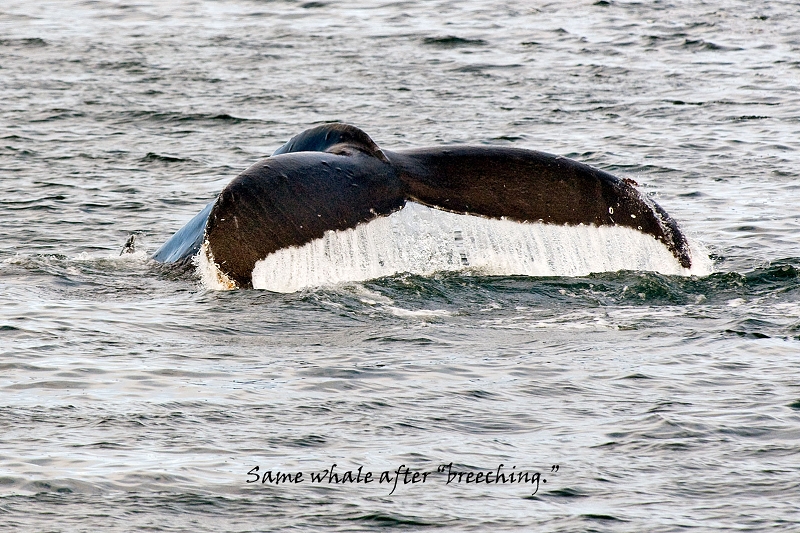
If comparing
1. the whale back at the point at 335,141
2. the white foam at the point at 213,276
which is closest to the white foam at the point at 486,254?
the white foam at the point at 213,276

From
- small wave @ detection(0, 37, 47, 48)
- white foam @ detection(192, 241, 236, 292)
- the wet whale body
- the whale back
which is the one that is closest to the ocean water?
white foam @ detection(192, 241, 236, 292)

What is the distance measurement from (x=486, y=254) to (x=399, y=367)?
4.26ft

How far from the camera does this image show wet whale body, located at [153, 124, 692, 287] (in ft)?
22.9

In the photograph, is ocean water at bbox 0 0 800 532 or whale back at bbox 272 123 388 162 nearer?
ocean water at bbox 0 0 800 532

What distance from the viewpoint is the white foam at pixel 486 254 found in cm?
721

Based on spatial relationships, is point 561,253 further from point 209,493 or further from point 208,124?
point 208,124

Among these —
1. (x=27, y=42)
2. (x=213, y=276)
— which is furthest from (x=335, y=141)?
(x=27, y=42)

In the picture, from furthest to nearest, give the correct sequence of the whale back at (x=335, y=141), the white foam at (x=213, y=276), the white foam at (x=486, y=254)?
the whale back at (x=335, y=141) < the white foam at (x=486, y=254) < the white foam at (x=213, y=276)

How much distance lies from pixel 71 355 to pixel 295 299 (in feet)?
4.17

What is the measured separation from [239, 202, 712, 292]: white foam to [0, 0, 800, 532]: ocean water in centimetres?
19

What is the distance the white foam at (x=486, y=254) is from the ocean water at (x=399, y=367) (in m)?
0.19

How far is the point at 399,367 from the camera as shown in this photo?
6.92m

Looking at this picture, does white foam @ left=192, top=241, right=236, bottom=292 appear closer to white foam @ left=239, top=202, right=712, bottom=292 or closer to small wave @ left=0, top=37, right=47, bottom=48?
white foam @ left=239, top=202, right=712, bottom=292

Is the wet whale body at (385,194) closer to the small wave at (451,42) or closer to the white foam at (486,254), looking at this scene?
the white foam at (486,254)
